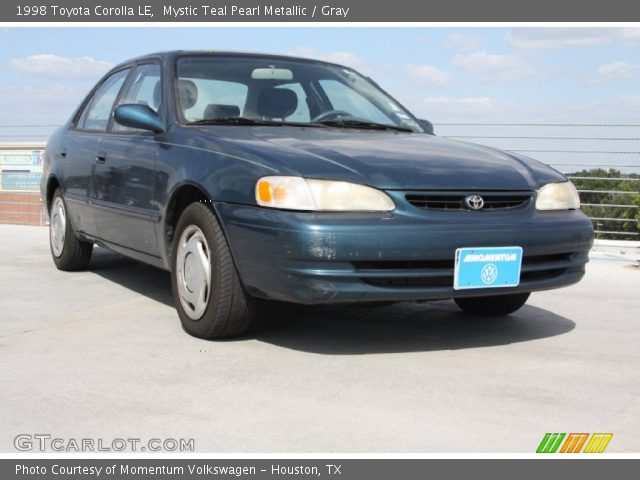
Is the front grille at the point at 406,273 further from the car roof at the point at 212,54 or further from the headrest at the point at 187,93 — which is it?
the car roof at the point at 212,54

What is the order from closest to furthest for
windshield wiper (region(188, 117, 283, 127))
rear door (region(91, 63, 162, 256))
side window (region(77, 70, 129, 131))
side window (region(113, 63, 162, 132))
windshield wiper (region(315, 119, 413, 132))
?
windshield wiper (region(188, 117, 283, 127)) → rear door (region(91, 63, 162, 256)) → windshield wiper (region(315, 119, 413, 132)) → side window (region(113, 63, 162, 132)) → side window (region(77, 70, 129, 131))

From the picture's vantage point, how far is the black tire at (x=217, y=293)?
455 cm

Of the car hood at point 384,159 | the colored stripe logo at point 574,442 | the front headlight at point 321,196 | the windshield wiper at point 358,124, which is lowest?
the colored stripe logo at point 574,442

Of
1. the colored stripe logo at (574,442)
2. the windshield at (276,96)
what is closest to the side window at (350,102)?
the windshield at (276,96)

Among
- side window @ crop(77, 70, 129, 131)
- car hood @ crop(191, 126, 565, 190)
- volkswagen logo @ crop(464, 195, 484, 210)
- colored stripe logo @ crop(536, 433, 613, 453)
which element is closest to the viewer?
colored stripe logo @ crop(536, 433, 613, 453)

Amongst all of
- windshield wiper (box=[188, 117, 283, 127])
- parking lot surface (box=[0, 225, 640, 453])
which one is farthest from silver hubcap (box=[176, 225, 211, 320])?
windshield wiper (box=[188, 117, 283, 127])

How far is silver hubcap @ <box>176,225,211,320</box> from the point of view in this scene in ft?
15.6

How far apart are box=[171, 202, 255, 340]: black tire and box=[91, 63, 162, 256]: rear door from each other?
0.54 meters

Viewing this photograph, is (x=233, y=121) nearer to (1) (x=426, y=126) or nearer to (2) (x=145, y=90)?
(2) (x=145, y=90)

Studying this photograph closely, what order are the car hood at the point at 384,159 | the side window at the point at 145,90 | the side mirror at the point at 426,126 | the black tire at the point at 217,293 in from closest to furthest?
the car hood at the point at 384,159 < the black tire at the point at 217,293 < the side window at the point at 145,90 < the side mirror at the point at 426,126

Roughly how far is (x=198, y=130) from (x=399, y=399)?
199cm

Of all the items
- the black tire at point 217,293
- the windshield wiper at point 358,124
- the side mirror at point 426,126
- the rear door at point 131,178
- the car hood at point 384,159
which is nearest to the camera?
the car hood at point 384,159

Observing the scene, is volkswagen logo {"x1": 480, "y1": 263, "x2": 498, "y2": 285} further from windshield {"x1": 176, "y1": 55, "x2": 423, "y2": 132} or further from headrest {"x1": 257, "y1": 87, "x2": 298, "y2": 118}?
headrest {"x1": 257, "y1": 87, "x2": 298, "y2": 118}

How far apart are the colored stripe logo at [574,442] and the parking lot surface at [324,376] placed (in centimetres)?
5
